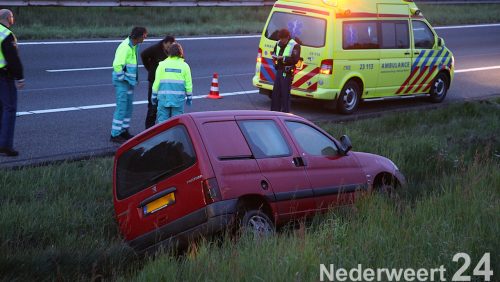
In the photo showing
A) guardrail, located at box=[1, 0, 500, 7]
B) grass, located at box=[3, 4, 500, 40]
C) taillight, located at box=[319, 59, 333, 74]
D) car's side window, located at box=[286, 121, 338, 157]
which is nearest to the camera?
car's side window, located at box=[286, 121, 338, 157]

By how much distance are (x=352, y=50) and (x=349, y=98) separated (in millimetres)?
937

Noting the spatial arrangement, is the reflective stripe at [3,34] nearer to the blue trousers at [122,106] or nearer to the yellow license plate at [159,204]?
the blue trousers at [122,106]

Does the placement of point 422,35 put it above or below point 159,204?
above

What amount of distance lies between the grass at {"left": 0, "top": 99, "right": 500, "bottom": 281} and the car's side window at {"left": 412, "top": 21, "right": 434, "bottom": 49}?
6.12 meters

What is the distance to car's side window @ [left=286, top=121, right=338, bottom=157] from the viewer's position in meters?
8.90

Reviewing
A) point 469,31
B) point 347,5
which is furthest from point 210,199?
point 469,31

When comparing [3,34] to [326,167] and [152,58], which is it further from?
[326,167]

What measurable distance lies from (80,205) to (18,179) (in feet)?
3.83

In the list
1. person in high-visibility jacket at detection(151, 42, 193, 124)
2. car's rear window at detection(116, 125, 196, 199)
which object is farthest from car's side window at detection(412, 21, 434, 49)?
car's rear window at detection(116, 125, 196, 199)

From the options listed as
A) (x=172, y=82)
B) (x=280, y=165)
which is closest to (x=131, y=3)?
(x=172, y=82)

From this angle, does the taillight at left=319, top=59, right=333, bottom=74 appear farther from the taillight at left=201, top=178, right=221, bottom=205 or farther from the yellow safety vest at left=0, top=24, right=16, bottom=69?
the taillight at left=201, top=178, right=221, bottom=205

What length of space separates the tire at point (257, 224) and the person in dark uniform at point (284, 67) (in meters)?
6.84

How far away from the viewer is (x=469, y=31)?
110 feet

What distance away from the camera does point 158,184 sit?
7984 mm
